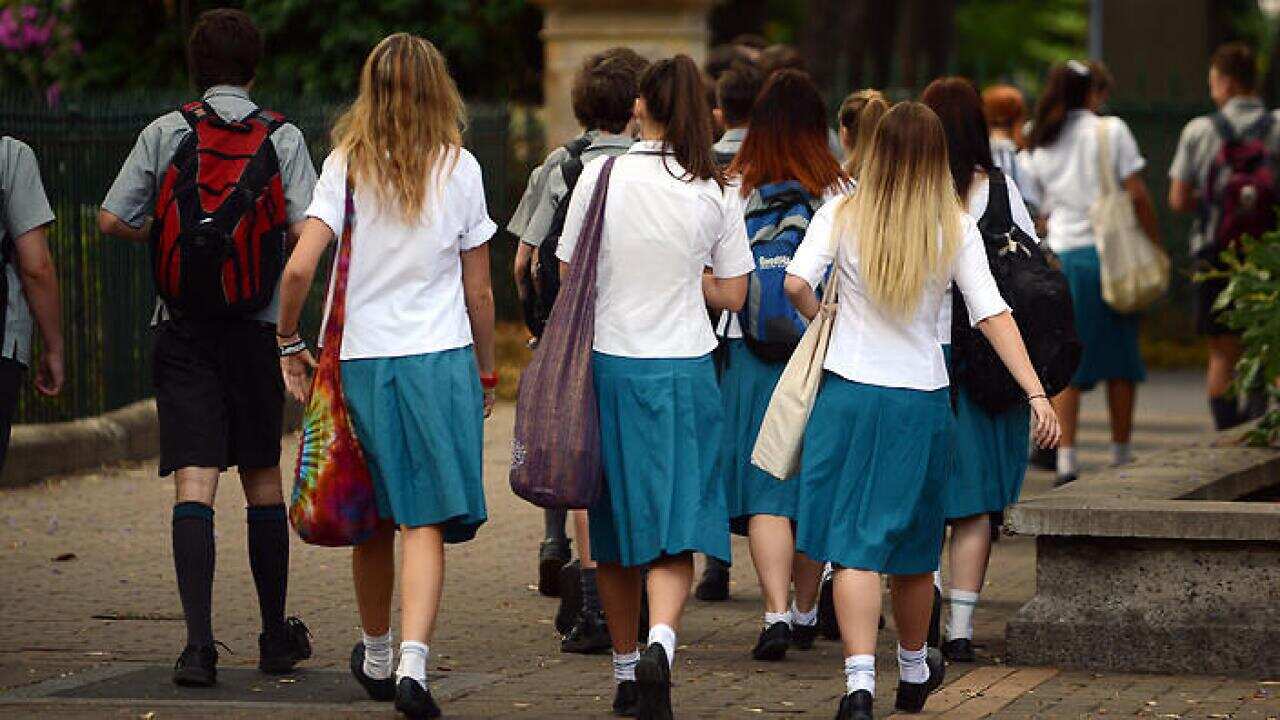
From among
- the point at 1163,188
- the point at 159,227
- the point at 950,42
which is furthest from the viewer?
the point at 950,42

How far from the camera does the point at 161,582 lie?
8.96m

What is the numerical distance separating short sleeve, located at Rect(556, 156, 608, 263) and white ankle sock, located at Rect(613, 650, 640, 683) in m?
1.07

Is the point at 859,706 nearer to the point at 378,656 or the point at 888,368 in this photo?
the point at 888,368

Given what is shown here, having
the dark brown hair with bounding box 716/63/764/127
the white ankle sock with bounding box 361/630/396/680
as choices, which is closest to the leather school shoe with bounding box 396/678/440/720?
the white ankle sock with bounding box 361/630/396/680

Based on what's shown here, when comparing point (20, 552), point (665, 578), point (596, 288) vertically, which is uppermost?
point (596, 288)

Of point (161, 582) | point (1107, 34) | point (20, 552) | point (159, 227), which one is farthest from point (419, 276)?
point (1107, 34)

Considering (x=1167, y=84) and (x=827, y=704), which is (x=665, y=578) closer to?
(x=827, y=704)

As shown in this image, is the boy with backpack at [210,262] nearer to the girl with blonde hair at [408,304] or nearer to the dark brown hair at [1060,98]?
the girl with blonde hair at [408,304]

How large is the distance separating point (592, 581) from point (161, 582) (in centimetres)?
198

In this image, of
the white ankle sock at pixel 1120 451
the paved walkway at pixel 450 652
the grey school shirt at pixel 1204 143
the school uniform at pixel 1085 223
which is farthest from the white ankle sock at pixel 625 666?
the grey school shirt at pixel 1204 143

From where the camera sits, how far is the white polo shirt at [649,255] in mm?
6496

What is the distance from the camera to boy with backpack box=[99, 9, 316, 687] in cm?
690

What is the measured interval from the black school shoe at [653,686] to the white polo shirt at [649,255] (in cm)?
80

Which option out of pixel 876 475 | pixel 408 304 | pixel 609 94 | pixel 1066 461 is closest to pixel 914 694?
pixel 876 475
